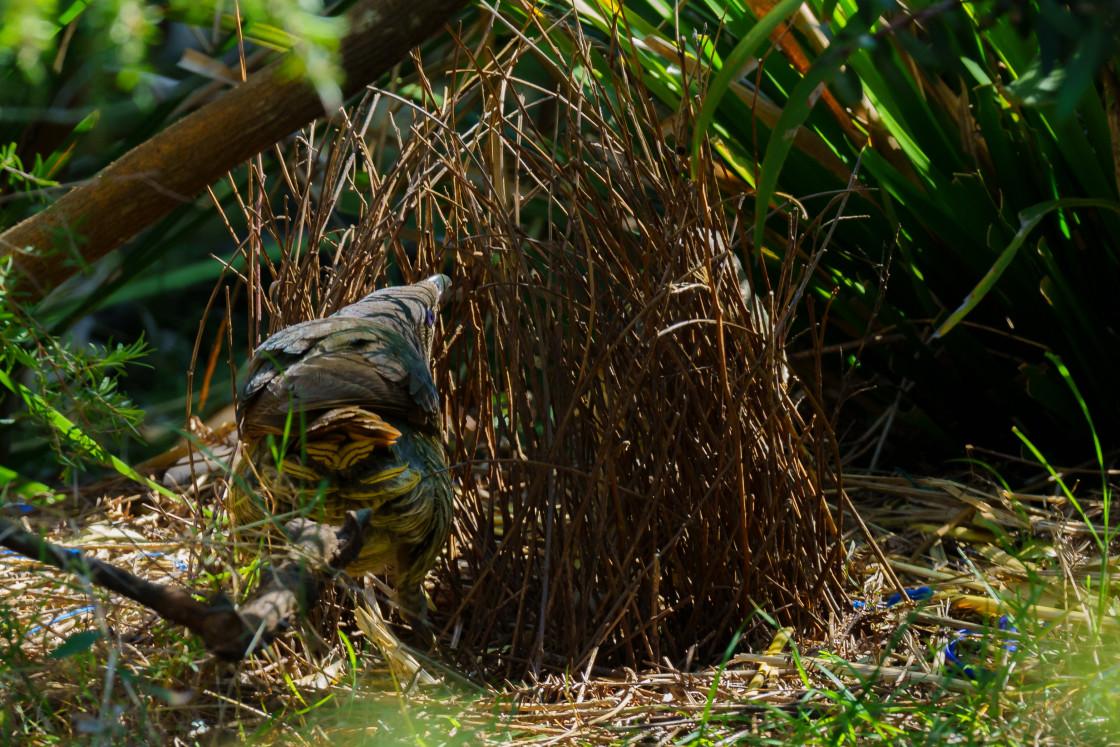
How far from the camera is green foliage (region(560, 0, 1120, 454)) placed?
2049mm

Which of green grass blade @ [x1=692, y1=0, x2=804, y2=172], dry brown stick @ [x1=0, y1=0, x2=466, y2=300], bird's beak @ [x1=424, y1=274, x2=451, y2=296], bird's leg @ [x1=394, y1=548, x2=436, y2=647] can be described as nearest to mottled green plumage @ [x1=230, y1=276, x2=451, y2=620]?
bird's leg @ [x1=394, y1=548, x2=436, y2=647]

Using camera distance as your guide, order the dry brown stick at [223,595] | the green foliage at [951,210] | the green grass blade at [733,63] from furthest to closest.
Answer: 1. the green foliage at [951,210]
2. the green grass blade at [733,63]
3. the dry brown stick at [223,595]

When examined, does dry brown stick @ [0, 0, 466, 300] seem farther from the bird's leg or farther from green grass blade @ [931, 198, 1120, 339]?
green grass blade @ [931, 198, 1120, 339]

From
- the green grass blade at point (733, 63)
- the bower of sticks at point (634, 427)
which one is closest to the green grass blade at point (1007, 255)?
the bower of sticks at point (634, 427)

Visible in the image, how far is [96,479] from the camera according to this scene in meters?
3.10

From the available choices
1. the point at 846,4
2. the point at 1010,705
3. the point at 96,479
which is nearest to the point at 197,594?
the point at 1010,705

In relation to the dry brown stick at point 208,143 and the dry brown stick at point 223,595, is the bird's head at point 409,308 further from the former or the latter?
the dry brown stick at point 223,595

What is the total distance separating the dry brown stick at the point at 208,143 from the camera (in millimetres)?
1315

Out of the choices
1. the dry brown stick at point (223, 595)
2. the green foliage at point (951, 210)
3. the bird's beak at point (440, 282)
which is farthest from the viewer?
the green foliage at point (951, 210)

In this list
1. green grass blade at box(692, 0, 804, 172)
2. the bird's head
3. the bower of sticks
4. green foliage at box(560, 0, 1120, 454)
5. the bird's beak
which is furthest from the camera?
green foliage at box(560, 0, 1120, 454)

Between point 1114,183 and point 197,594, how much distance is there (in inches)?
75.9

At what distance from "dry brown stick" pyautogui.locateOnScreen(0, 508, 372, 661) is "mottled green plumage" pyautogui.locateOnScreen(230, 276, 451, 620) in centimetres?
20

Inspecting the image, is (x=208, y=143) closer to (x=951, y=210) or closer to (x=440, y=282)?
(x=440, y=282)

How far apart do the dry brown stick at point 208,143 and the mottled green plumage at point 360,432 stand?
0.26 meters
